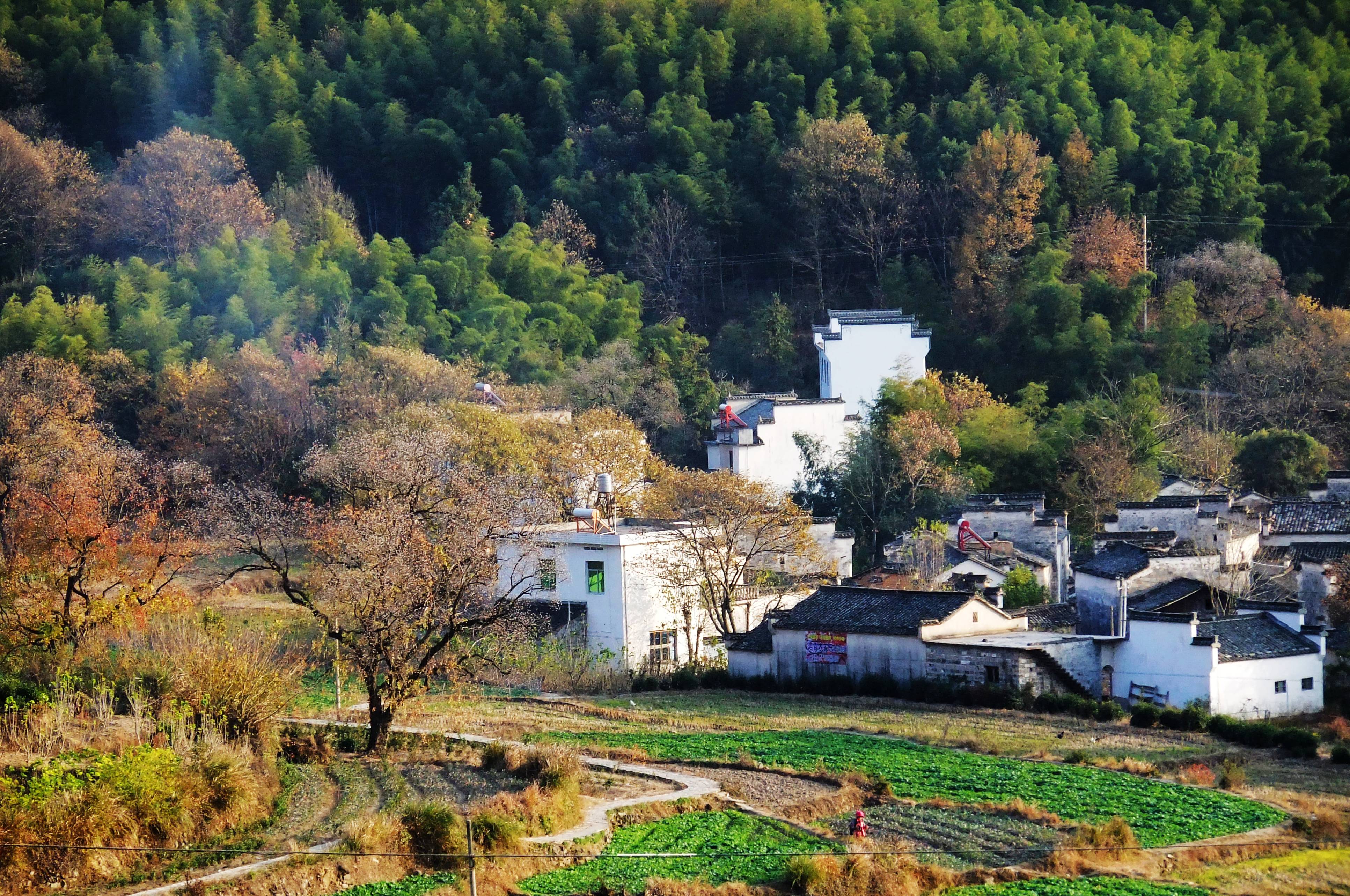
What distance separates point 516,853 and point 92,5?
54.4 m

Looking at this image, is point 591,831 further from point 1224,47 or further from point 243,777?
point 1224,47

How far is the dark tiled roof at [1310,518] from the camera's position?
2862 centimetres

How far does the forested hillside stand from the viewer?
39594mm

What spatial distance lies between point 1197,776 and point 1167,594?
24.9 feet

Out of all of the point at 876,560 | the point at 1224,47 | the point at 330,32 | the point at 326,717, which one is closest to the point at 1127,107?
the point at 1224,47

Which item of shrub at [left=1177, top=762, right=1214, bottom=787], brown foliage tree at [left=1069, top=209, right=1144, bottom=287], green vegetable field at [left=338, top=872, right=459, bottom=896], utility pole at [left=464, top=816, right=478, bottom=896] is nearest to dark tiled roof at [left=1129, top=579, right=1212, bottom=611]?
shrub at [left=1177, top=762, right=1214, bottom=787]

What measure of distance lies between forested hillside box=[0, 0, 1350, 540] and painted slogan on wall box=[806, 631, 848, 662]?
10.1m

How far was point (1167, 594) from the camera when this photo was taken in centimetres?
2450

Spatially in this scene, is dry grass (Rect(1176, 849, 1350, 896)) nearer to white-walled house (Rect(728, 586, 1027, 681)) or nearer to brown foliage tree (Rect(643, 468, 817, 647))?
white-walled house (Rect(728, 586, 1027, 681))

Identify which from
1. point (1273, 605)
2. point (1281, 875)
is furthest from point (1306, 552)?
point (1281, 875)

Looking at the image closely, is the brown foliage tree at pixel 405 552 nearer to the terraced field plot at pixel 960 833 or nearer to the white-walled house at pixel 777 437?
the terraced field plot at pixel 960 833

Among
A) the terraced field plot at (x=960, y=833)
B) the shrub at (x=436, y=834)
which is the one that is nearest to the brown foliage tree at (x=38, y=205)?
the shrub at (x=436, y=834)

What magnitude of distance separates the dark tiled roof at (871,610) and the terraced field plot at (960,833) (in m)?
7.26

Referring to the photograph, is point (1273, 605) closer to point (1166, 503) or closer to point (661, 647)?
point (1166, 503)
